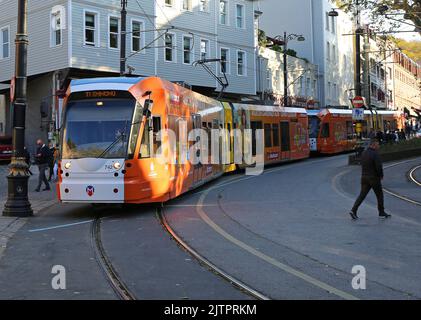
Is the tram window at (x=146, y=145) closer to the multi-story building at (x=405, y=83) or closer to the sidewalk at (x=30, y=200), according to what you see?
the sidewalk at (x=30, y=200)

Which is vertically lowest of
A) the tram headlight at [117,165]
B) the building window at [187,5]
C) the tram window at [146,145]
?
the tram headlight at [117,165]

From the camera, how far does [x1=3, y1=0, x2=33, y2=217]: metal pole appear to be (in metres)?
12.3

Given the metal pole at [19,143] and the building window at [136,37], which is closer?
the metal pole at [19,143]

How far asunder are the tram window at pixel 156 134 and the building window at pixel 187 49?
2305cm

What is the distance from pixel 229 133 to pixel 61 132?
9.83m

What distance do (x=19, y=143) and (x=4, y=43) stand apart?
2401 cm

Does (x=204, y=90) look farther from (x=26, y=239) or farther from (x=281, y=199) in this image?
(x=26, y=239)

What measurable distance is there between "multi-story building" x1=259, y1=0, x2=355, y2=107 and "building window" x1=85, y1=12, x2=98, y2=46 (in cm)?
3100

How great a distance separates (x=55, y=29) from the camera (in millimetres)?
29578

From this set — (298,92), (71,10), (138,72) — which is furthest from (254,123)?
(298,92)

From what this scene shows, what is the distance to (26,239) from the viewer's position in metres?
9.91

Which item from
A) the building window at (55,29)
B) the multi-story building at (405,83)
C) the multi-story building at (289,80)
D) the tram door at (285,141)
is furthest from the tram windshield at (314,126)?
the multi-story building at (405,83)

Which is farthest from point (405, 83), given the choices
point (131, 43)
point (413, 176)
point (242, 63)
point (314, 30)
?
point (413, 176)

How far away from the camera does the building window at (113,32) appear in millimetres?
30391
